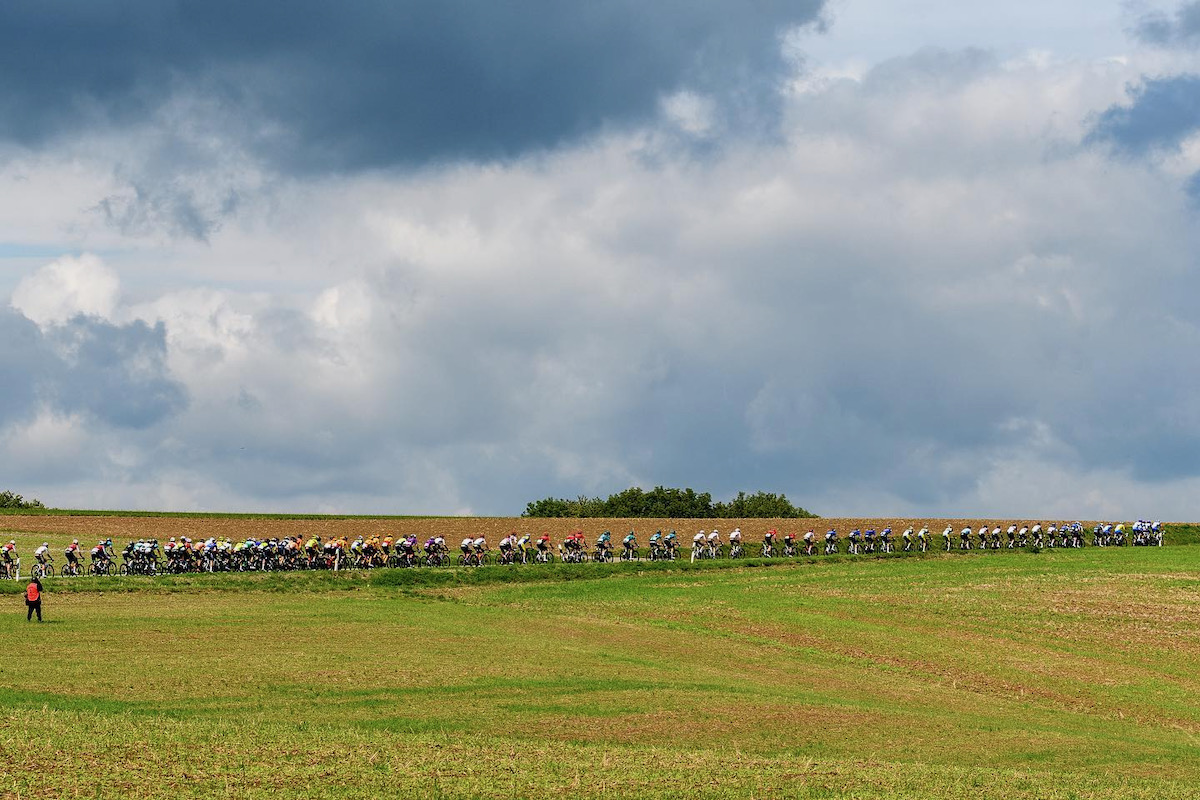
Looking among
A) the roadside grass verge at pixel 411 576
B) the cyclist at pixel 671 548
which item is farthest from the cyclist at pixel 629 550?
the roadside grass verge at pixel 411 576

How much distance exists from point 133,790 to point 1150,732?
26335 millimetres

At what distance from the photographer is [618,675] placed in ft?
122

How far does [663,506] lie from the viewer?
16350 cm

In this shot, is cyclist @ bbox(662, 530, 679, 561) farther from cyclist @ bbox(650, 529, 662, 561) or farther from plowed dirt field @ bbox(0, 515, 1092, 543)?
plowed dirt field @ bbox(0, 515, 1092, 543)

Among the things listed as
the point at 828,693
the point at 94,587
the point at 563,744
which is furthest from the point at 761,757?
the point at 94,587

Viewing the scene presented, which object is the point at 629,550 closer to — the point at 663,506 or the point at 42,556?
the point at 42,556

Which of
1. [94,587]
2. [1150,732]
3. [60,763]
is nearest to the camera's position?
[60,763]

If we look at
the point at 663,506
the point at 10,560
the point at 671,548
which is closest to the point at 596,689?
the point at 10,560

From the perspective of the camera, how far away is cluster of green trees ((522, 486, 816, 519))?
16250 centimetres

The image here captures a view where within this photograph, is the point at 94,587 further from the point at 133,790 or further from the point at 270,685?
the point at 133,790

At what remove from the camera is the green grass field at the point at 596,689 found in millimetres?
23641

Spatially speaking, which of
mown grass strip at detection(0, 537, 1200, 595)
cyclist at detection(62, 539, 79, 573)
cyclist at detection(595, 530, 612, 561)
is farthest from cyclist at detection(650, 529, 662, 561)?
cyclist at detection(62, 539, 79, 573)

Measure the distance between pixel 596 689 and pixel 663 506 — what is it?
129 meters

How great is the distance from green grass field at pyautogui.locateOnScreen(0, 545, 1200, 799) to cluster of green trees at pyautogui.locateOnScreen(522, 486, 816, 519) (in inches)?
3808
